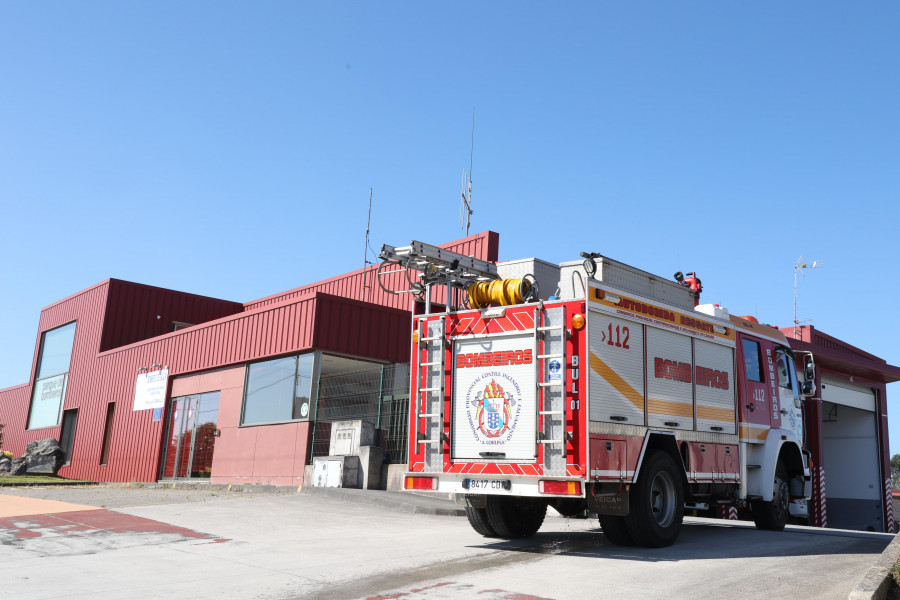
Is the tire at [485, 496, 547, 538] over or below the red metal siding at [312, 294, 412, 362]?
below

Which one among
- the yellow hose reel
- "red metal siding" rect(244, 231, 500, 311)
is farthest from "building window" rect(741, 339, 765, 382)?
"red metal siding" rect(244, 231, 500, 311)

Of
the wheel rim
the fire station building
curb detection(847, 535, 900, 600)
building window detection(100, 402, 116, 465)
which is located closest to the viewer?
curb detection(847, 535, 900, 600)

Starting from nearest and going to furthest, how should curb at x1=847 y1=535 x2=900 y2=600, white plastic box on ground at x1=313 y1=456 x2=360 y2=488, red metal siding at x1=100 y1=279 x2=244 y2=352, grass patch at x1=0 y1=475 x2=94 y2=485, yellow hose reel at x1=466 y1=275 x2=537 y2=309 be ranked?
curb at x1=847 y1=535 x2=900 y2=600
yellow hose reel at x1=466 y1=275 x2=537 y2=309
white plastic box on ground at x1=313 y1=456 x2=360 y2=488
grass patch at x1=0 y1=475 x2=94 y2=485
red metal siding at x1=100 y1=279 x2=244 y2=352

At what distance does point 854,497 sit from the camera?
2659cm

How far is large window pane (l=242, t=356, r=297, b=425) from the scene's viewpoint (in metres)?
20.8

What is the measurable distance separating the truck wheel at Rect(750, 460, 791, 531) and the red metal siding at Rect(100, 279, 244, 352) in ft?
90.8

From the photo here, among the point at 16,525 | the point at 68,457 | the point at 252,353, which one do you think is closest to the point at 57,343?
the point at 68,457

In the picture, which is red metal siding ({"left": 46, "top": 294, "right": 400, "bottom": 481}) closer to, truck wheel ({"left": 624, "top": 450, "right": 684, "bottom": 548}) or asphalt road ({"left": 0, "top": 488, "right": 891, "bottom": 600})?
asphalt road ({"left": 0, "top": 488, "right": 891, "bottom": 600})

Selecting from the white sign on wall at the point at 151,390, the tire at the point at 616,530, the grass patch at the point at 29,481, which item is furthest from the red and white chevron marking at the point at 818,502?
the grass patch at the point at 29,481

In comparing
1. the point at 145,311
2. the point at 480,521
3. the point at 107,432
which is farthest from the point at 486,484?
the point at 145,311

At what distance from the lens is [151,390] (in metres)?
28.1

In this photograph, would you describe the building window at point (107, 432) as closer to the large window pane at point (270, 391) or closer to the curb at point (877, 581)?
the large window pane at point (270, 391)

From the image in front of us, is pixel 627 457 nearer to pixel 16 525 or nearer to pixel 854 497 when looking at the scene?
pixel 16 525

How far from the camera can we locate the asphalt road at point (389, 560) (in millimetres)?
6953
